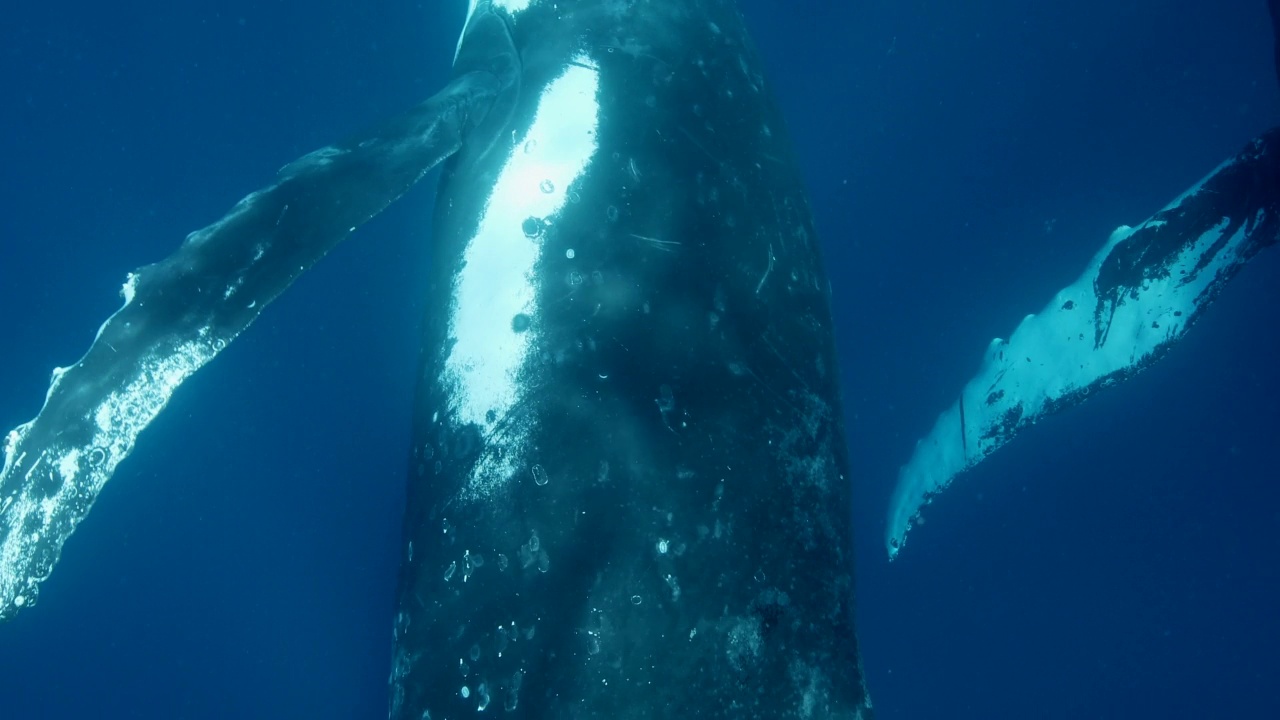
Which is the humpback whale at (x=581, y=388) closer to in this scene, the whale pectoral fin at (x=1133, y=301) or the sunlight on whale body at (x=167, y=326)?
the sunlight on whale body at (x=167, y=326)

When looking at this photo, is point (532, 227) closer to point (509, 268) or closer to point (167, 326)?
point (509, 268)

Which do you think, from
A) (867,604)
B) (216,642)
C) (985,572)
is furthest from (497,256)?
(985,572)

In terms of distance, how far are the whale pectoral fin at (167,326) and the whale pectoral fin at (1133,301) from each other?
20.7 ft

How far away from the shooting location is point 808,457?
16.2 ft

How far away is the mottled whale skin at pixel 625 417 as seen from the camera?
163 inches

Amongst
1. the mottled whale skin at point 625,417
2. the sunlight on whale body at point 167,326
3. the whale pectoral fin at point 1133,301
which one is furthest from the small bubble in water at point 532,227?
the whale pectoral fin at point 1133,301

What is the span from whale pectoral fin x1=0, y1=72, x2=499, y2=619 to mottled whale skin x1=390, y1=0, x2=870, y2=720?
907 millimetres

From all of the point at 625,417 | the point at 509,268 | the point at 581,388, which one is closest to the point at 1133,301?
the point at 625,417


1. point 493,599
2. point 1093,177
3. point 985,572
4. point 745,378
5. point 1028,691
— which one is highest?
point 745,378

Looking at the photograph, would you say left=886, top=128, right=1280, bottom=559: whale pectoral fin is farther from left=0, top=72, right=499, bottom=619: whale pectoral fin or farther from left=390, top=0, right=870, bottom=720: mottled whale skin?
left=0, top=72, right=499, bottom=619: whale pectoral fin

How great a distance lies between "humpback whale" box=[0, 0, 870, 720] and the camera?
4.00 meters

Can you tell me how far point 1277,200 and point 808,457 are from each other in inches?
218

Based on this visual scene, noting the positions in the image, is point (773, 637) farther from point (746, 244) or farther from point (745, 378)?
point (746, 244)

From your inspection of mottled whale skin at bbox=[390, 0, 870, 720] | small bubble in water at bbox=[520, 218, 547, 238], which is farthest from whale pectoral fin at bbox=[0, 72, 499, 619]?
mottled whale skin at bbox=[390, 0, 870, 720]
